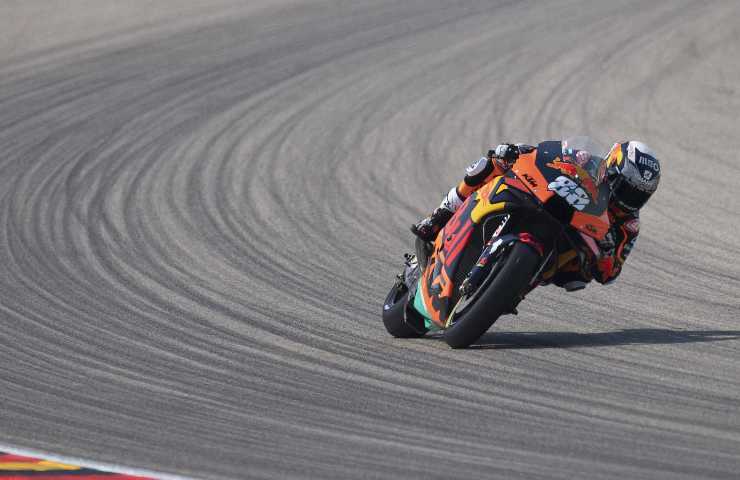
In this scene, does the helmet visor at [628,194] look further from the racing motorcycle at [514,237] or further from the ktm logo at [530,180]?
the ktm logo at [530,180]

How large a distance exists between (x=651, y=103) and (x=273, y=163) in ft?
19.3

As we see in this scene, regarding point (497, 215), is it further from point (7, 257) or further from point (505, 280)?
point (7, 257)

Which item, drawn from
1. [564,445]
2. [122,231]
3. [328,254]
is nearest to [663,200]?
[328,254]

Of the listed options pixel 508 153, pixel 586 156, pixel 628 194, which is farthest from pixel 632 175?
pixel 508 153

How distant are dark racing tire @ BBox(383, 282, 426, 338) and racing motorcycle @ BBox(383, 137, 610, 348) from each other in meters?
0.12

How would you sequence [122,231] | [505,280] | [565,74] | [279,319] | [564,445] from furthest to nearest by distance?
[565,74]
[122,231]
[279,319]
[505,280]
[564,445]

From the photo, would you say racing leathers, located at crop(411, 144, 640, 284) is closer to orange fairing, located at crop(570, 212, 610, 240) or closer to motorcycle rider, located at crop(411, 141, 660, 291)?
motorcycle rider, located at crop(411, 141, 660, 291)

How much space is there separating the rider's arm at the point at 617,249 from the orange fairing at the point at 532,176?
63 centimetres

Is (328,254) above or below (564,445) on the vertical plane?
above

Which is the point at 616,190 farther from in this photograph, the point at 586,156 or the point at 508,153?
the point at 508,153

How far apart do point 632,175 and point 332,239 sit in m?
4.43

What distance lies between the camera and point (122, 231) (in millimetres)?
12344

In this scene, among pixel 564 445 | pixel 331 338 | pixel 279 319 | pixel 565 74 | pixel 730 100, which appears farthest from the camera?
pixel 565 74

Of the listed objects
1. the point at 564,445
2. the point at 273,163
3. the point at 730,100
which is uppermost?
the point at 730,100
